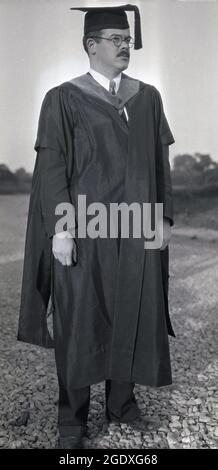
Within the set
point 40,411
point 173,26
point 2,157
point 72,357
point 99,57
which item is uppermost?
point 173,26

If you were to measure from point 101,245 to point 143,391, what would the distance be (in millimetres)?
1117

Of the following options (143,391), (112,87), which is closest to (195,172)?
(143,391)

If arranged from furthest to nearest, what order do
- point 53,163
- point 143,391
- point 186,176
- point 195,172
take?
point 186,176, point 195,172, point 143,391, point 53,163

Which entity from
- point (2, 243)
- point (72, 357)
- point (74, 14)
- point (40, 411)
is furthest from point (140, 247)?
point (2, 243)

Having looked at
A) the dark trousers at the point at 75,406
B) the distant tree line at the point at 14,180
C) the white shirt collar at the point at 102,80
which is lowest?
the dark trousers at the point at 75,406

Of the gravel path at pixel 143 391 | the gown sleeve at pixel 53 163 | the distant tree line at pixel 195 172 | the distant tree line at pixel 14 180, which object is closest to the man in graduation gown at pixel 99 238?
the gown sleeve at pixel 53 163

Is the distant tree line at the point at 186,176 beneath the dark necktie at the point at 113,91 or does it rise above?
beneath

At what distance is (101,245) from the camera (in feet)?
8.01

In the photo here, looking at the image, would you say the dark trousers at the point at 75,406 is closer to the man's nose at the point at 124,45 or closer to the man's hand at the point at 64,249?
the man's hand at the point at 64,249

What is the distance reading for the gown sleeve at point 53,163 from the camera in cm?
234

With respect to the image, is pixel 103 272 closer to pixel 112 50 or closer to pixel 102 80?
pixel 102 80

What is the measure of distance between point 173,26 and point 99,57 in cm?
161

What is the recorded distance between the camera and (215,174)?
16.2 feet

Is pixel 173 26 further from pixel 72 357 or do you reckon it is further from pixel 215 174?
pixel 72 357
